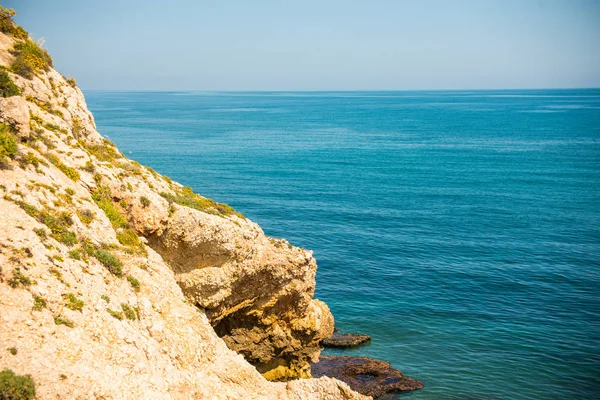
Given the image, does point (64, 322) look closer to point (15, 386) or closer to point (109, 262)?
point (15, 386)

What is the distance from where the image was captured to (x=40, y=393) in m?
15.6

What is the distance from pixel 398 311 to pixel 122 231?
34.9 m

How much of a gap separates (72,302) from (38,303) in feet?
4.25

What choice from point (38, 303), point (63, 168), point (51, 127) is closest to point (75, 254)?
point (38, 303)

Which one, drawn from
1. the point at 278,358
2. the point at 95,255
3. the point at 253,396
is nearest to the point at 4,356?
the point at 95,255

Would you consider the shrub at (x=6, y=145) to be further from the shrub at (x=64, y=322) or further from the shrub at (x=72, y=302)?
the shrub at (x=64, y=322)

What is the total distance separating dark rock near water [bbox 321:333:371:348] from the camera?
156ft

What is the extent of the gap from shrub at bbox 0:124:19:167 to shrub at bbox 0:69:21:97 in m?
3.25

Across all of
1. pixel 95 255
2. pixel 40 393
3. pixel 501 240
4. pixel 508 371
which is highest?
pixel 95 255

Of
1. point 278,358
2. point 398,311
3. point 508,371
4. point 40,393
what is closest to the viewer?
point 40,393

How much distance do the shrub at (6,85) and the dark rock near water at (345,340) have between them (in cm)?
3242

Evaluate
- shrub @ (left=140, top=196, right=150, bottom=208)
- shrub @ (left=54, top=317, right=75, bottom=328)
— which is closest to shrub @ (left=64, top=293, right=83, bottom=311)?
shrub @ (left=54, top=317, right=75, bottom=328)

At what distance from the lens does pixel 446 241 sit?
73.1m

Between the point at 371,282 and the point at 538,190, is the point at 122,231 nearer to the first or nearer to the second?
the point at 371,282
